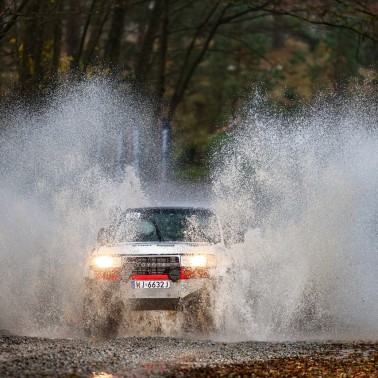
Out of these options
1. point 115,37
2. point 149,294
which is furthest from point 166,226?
point 115,37

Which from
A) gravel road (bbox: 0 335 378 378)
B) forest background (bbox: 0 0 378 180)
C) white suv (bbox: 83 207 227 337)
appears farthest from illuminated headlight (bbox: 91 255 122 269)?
forest background (bbox: 0 0 378 180)

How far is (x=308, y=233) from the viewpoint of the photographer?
19641 mm

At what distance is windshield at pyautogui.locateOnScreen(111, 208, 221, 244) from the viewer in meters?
15.9

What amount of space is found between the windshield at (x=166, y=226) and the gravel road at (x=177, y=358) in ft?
6.59

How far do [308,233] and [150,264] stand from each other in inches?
218

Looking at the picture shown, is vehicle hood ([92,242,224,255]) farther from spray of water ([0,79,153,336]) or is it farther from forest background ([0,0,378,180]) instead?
forest background ([0,0,378,180])

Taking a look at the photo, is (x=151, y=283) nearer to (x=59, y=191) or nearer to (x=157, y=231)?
(x=157, y=231)

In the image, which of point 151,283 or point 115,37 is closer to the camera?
point 151,283

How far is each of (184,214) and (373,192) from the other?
22.7 feet

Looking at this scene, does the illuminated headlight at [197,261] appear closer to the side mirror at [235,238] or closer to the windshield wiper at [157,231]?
the side mirror at [235,238]

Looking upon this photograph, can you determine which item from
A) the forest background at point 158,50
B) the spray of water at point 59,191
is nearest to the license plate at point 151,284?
the spray of water at point 59,191

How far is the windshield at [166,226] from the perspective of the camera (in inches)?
626

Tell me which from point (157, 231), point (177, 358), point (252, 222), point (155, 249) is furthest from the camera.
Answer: point (252, 222)

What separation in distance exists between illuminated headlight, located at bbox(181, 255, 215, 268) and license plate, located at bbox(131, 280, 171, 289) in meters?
0.31
